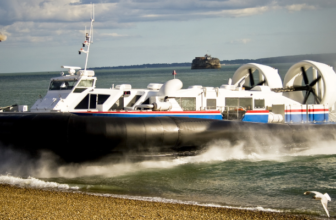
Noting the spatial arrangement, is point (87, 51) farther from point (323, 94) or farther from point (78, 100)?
point (323, 94)

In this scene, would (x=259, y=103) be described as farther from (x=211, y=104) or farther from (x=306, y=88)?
(x=306, y=88)

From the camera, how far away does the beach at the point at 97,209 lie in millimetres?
5277

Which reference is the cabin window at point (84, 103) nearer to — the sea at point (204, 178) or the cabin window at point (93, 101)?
the cabin window at point (93, 101)

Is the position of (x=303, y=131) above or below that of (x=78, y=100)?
below

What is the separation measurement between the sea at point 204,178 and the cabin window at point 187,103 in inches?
58.9

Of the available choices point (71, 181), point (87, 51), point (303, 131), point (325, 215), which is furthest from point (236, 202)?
point (87, 51)

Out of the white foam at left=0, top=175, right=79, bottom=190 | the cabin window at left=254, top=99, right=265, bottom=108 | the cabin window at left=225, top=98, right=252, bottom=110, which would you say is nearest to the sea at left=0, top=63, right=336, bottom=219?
the white foam at left=0, top=175, right=79, bottom=190

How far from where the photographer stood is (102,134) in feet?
25.9

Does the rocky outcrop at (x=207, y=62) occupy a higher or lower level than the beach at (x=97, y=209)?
higher

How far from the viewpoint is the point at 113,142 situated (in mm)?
7996

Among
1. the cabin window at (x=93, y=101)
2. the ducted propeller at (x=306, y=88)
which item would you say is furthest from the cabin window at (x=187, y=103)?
the ducted propeller at (x=306, y=88)

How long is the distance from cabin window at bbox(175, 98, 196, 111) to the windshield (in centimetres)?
259

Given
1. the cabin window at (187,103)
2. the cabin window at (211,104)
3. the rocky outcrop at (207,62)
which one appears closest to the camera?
the cabin window at (187,103)

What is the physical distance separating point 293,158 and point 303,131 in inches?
32.8
